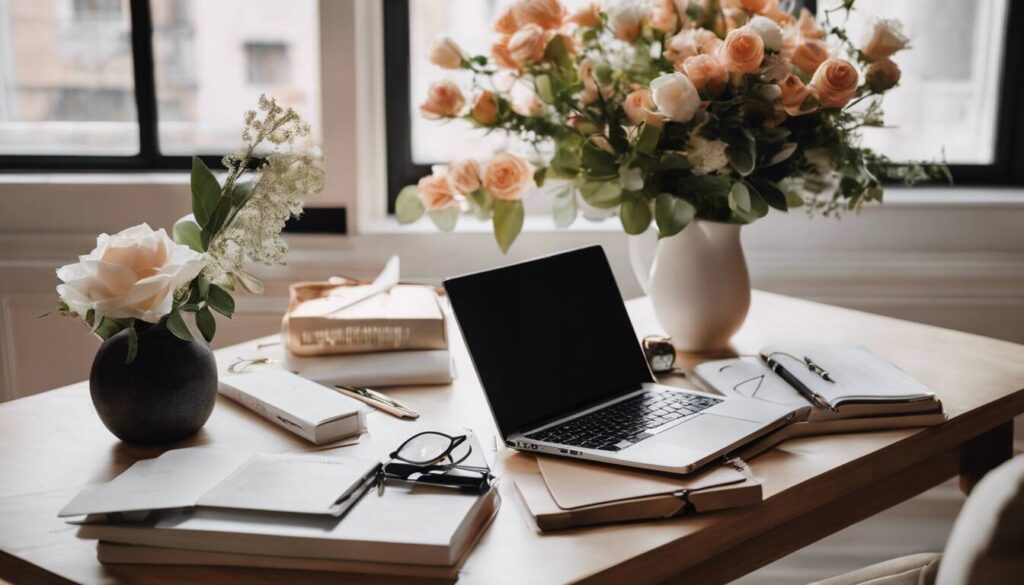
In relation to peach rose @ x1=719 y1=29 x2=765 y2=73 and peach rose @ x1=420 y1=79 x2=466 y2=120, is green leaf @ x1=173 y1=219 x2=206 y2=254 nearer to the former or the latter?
peach rose @ x1=420 y1=79 x2=466 y2=120

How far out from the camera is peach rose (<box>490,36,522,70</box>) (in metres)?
1.49

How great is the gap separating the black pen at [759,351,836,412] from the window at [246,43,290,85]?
1385 mm

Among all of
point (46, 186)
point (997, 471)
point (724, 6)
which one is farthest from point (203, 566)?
point (46, 186)

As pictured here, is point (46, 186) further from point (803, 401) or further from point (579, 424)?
point (803, 401)

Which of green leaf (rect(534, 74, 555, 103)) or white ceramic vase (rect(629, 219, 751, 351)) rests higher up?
green leaf (rect(534, 74, 555, 103))

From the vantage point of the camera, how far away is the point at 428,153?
7.43 ft

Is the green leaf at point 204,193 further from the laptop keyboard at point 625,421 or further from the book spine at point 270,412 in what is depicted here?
the laptop keyboard at point 625,421

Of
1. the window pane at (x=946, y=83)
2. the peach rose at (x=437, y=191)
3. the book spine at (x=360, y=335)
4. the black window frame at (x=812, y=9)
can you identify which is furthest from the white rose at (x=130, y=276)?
the window pane at (x=946, y=83)

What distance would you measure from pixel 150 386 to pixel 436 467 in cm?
36

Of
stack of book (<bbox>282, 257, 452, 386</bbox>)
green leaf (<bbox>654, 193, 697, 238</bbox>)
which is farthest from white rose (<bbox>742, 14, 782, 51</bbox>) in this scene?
stack of book (<bbox>282, 257, 452, 386</bbox>)

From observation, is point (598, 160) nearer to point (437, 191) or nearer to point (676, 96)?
point (676, 96)

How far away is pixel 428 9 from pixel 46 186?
0.92 m

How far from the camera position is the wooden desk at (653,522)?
34.5 inches

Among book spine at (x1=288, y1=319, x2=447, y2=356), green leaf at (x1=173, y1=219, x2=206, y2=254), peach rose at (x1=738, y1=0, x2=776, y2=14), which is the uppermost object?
peach rose at (x1=738, y1=0, x2=776, y2=14)
